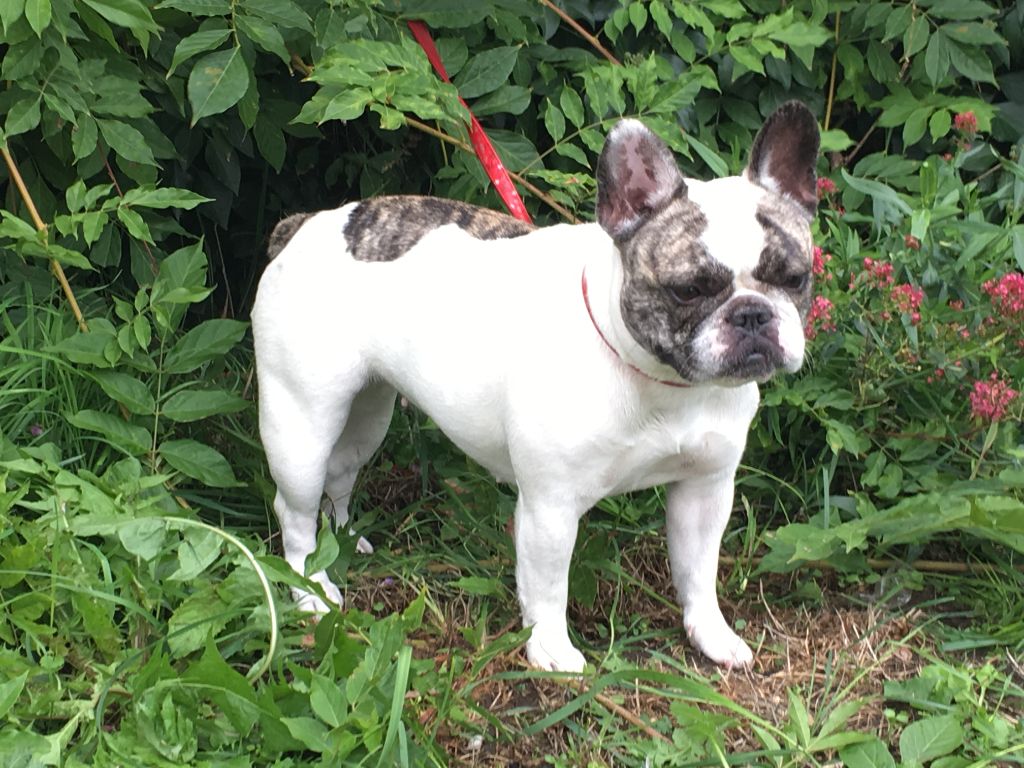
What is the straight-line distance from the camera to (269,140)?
4.16 m

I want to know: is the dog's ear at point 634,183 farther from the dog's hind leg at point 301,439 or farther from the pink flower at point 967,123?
the pink flower at point 967,123

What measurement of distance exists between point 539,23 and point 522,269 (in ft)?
5.56

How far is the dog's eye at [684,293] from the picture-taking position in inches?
105

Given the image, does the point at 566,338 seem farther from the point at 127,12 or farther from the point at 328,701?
the point at 127,12

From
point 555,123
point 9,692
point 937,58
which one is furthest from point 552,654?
point 937,58

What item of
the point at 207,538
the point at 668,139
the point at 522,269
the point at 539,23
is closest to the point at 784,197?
the point at 522,269

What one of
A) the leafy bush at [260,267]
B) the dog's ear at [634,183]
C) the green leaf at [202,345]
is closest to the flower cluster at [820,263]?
the leafy bush at [260,267]

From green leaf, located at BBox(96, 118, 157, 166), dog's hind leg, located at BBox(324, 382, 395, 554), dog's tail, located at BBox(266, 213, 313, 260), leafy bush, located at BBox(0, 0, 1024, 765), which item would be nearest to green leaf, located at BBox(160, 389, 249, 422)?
leafy bush, located at BBox(0, 0, 1024, 765)

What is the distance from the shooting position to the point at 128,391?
3.66 m

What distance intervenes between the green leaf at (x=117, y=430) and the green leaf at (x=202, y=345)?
20 cm

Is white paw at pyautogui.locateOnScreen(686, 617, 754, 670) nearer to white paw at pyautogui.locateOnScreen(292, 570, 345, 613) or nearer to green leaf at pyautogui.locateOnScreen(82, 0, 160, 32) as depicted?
white paw at pyautogui.locateOnScreen(292, 570, 345, 613)

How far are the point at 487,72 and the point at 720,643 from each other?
1.84 meters

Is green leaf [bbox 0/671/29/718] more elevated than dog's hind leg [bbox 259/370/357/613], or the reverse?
green leaf [bbox 0/671/29/718]

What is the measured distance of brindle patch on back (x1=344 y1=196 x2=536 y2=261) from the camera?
3.29m
